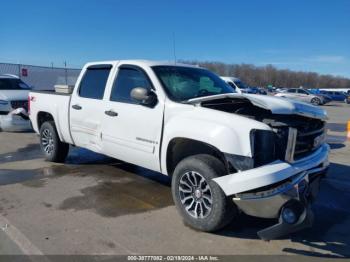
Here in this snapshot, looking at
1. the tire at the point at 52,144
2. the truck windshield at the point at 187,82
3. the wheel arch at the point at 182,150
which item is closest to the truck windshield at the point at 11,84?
the tire at the point at 52,144

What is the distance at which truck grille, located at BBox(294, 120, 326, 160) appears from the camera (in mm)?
4125

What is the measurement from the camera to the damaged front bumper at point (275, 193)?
3459 mm

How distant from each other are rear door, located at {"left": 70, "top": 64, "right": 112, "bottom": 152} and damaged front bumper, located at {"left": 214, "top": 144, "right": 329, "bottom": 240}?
106 inches

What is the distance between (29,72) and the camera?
29.8m

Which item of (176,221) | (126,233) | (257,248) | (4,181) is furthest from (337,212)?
(4,181)

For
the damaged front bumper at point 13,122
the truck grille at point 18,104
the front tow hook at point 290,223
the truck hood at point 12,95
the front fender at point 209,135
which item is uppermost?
the front fender at point 209,135

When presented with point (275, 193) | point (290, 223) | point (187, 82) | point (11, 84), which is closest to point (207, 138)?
point (275, 193)

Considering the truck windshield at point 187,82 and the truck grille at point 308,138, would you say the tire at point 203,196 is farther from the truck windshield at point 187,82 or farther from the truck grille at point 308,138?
the truck windshield at point 187,82

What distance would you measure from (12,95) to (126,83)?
779 centimetres

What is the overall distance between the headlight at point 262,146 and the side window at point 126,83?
75.9 inches

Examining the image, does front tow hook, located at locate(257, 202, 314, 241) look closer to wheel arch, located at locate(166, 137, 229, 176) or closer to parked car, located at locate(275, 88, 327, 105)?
wheel arch, located at locate(166, 137, 229, 176)

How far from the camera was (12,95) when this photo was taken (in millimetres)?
11953

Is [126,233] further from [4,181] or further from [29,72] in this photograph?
[29,72]

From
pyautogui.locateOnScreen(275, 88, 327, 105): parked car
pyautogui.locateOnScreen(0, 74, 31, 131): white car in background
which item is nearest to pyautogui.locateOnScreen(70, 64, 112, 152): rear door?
pyautogui.locateOnScreen(0, 74, 31, 131): white car in background
